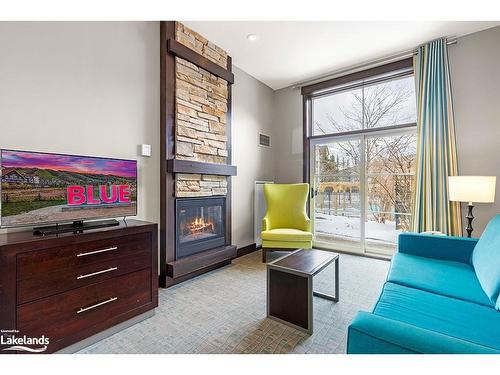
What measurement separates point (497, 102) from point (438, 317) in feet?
9.44

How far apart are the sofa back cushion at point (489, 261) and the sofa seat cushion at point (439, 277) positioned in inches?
2.1

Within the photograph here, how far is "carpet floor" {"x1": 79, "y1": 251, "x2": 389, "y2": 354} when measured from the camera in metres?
1.53

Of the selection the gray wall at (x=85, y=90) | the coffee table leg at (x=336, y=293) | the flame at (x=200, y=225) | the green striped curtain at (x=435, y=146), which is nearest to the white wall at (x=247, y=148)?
the flame at (x=200, y=225)

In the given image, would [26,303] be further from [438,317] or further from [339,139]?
[339,139]

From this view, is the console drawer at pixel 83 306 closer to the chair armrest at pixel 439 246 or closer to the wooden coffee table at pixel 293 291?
the wooden coffee table at pixel 293 291

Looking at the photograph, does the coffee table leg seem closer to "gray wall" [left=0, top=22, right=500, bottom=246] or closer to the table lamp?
the table lamp

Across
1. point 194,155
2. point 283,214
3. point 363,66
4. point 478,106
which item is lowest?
point 283,214

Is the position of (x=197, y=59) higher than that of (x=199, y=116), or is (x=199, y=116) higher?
(x=197, y=59)

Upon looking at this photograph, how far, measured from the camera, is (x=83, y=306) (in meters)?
1.51

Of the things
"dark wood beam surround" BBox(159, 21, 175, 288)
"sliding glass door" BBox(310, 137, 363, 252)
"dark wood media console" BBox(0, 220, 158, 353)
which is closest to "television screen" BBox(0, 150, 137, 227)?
"dark wood media console" BBox(0, 220, 158, 353)

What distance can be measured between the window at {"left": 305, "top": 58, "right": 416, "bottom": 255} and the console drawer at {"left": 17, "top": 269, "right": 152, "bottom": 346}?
3051mm

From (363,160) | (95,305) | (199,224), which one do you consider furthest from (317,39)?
(95,305)

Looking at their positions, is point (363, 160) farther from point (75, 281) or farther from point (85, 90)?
point (75, 281)

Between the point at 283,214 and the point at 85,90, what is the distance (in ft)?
9.20
